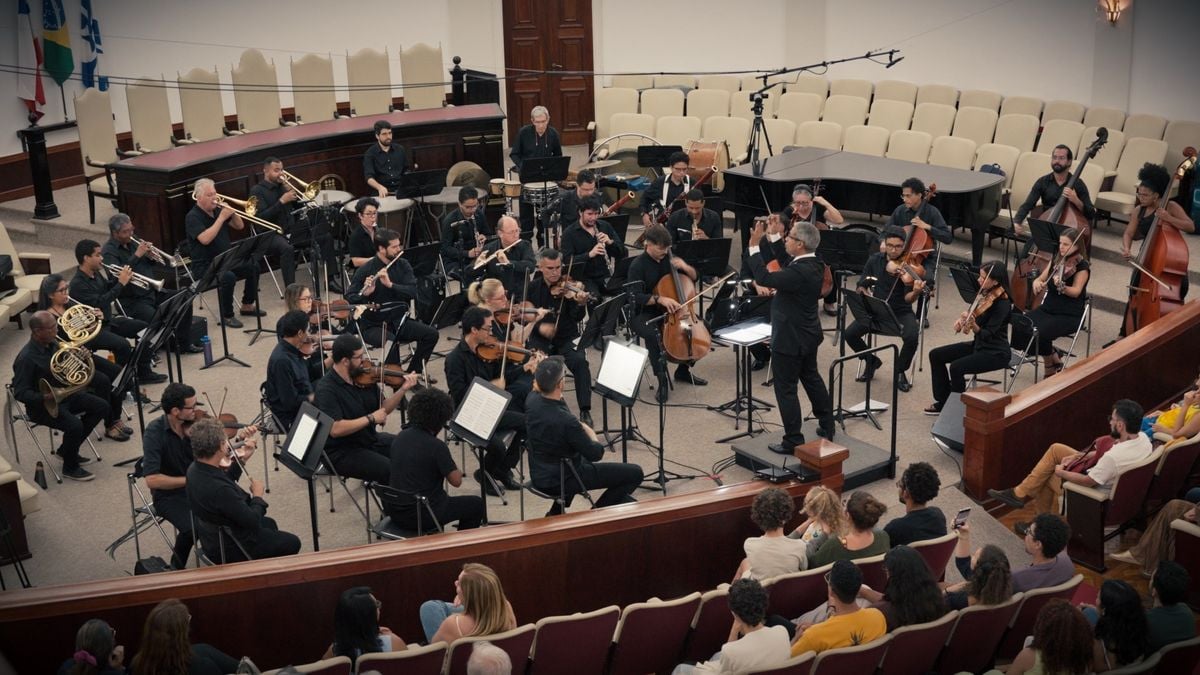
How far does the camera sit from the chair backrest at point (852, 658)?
203 inches

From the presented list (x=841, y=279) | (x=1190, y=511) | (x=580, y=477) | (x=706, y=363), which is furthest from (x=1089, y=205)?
(x=580, y=477)

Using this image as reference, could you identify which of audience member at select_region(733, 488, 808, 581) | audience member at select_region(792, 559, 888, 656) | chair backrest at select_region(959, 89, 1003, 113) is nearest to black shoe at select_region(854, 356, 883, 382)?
audience member at select_region(733, 488, 808, 581)

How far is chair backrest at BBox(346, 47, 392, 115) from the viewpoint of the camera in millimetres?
15727

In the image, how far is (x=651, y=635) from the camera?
5766 mm

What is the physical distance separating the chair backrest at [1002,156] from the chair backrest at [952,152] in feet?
0.38

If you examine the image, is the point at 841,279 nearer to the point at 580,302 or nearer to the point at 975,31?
the point at 580,302

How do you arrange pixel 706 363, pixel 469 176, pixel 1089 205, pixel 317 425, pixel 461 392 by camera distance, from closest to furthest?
pixel 317 425, pixel 461 392, pixel 706 363, pixel 1089 205, pixel 469 176

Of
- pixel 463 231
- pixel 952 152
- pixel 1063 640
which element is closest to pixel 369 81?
pixel 463 231

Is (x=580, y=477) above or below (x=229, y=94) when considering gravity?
below

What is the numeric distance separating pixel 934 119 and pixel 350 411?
366 inches

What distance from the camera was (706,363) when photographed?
1025 cm

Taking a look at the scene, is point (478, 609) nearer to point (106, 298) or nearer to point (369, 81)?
point (106, 298)

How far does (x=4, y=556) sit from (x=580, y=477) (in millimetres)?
3441

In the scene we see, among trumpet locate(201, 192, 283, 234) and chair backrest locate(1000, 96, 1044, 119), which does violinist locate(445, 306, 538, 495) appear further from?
chair backrest locate(1000, 96, 1044, 119)
